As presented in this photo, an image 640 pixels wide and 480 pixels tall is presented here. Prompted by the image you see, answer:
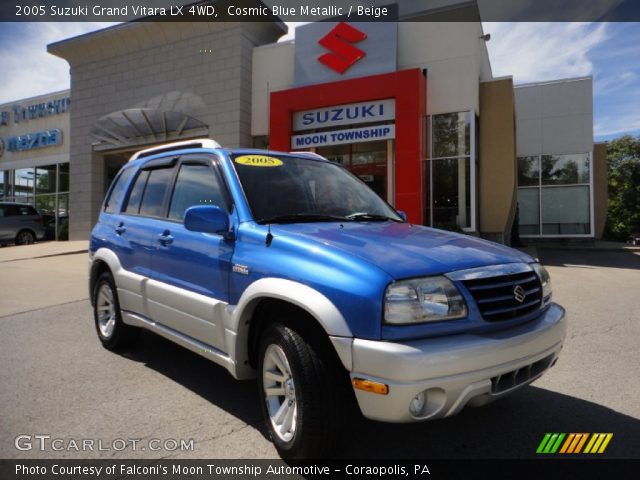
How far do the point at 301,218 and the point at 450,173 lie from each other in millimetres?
11678

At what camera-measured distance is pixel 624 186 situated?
3516cm

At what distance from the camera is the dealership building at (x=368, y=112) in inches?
536

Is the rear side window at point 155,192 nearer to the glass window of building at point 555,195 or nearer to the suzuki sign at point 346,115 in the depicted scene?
the suzuki sign at point 346,115

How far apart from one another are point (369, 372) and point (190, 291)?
167cm

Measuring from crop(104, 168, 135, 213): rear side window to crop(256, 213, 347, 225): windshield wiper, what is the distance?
2.38m

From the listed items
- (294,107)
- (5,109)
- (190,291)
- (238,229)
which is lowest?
(190,291)

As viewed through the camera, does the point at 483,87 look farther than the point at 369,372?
Yes

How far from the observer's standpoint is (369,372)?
2.23 metres

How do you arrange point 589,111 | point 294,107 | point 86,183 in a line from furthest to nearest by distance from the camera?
1. point 86,183
2. point 589,111
3. point 294,107

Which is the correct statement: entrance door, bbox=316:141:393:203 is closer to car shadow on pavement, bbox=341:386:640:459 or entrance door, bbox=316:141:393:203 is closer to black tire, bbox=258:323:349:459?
car shadow on pavement, bbox=341:386:640:459

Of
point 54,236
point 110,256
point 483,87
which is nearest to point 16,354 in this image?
point 110,256

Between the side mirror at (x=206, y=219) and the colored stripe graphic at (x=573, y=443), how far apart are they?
2.37 meters

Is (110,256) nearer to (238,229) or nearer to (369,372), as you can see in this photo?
(238,229)

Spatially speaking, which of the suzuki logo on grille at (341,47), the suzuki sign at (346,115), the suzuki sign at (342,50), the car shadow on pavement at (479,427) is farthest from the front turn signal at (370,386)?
the suzuki logo on grille at (341,47)
